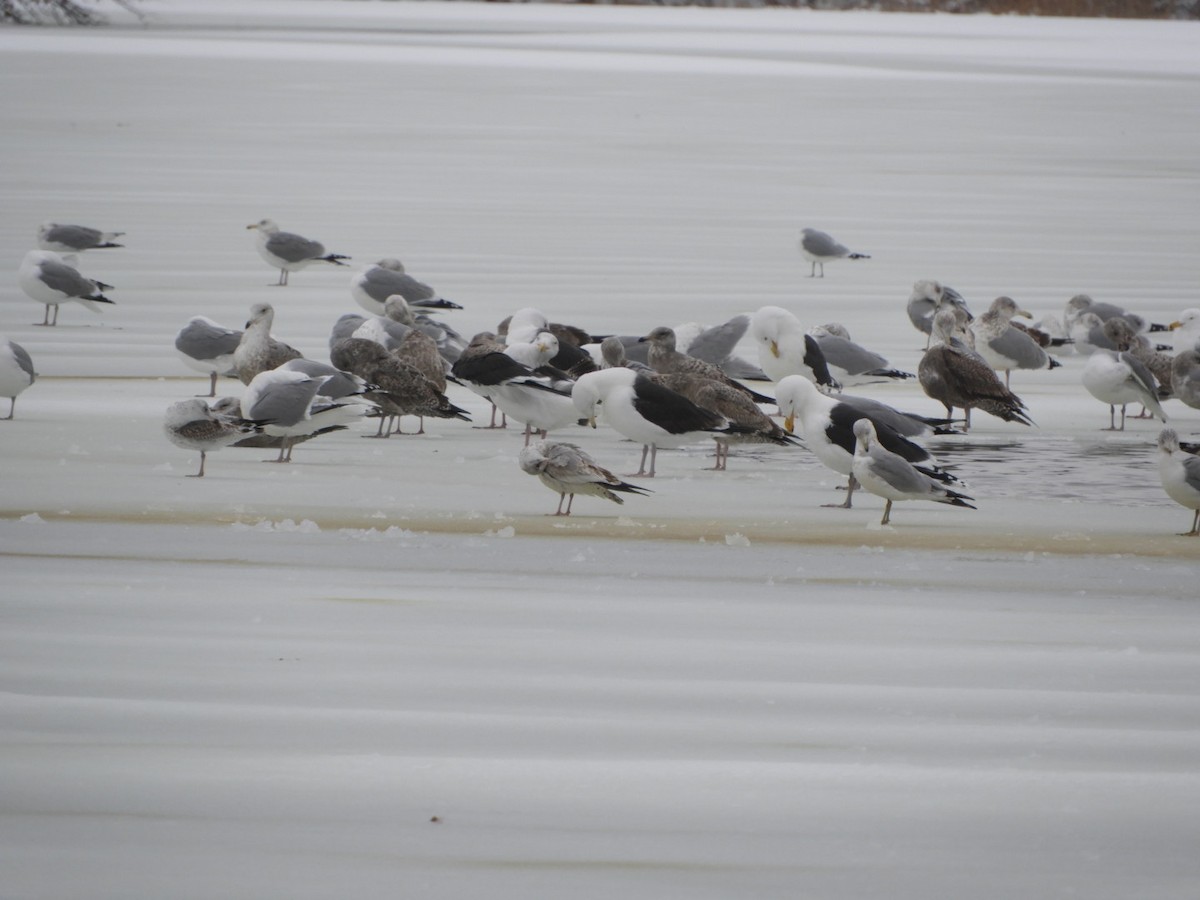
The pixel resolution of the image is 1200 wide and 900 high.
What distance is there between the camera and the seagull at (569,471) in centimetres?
557

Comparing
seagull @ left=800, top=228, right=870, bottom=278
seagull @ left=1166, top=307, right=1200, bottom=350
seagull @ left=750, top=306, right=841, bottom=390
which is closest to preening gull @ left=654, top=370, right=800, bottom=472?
seagull @ left=750, top=306, right=841, bottom=390

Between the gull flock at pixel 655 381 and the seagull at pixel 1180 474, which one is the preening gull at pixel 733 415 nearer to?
the gull flock at pixel 655 381

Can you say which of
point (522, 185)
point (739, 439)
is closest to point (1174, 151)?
point (522, 185)

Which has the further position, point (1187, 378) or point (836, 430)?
point (1187, 378)

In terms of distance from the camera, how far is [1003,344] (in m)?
8.62

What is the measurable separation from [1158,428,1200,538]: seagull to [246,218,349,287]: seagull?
7224 millimetres

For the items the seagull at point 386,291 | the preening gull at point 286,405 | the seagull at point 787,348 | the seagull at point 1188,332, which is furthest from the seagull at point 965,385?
the seagull at point 386,291

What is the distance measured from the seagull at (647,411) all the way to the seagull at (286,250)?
5.62 m

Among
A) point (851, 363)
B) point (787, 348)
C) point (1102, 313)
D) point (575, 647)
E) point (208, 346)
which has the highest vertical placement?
point (1102, 313)

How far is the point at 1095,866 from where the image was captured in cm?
320

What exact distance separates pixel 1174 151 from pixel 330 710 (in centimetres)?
1764

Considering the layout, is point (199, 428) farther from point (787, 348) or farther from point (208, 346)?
point (787, 348)

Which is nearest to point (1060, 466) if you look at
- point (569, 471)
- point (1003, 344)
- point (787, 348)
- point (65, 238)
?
point (787, 348)

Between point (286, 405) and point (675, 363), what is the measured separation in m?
1.71
